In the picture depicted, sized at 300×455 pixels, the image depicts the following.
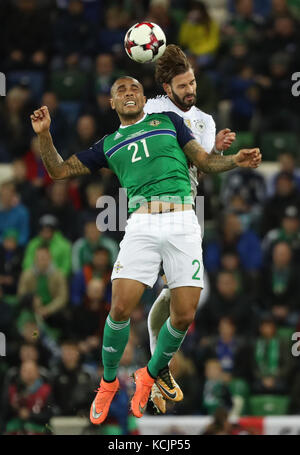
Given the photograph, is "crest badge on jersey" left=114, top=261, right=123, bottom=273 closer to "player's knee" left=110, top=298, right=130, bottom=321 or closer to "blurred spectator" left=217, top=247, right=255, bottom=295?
"player's knee" left=110, top=298, right=130, bottom=321

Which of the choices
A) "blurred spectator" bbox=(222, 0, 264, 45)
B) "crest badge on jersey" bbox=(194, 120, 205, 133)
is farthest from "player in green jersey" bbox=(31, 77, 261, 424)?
"blurred spectator" bbox=(222, 0, 264, 45)

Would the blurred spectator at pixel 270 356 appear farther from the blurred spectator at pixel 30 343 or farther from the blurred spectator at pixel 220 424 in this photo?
the blurred spectator at pixel 30 343

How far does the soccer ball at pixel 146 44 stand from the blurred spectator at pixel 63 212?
5.78 metres

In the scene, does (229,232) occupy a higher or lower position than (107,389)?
higher

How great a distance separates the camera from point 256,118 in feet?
57.1

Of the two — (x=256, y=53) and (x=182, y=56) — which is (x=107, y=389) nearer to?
(x=182, y=56)

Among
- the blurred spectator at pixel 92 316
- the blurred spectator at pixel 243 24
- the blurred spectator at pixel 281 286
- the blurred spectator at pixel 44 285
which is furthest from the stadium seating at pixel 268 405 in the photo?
the blurred spectator at pixel 243 24

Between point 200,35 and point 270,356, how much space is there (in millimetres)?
6198

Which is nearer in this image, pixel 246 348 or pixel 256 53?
pixel 246 348

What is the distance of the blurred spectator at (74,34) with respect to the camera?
59.9 feet

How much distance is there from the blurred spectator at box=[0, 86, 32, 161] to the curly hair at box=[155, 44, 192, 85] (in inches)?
268

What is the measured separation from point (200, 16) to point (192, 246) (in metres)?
9.42
